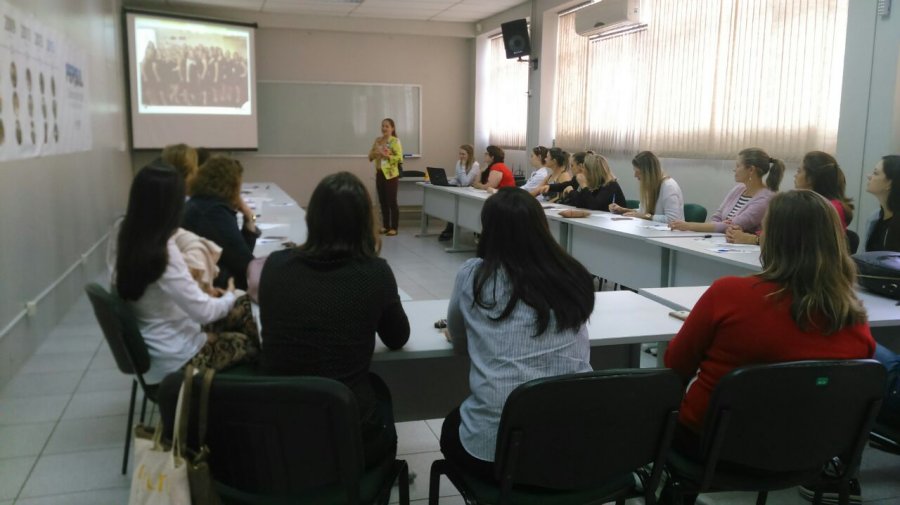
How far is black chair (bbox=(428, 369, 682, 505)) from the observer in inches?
59.1

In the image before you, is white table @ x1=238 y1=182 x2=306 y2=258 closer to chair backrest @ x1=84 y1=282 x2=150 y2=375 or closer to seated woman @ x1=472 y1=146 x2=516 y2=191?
chair backrest @ x1=84 y1=282 x2=150 y2=375

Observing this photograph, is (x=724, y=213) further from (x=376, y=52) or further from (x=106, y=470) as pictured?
(x=376, y=52)

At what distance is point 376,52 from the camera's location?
10.5 meters

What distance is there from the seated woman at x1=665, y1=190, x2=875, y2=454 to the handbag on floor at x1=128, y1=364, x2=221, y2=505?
4.09 ft

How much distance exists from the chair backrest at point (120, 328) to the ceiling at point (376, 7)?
750 centimetres

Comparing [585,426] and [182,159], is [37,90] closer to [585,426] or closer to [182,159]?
[182,159]

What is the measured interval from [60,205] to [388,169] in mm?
4728

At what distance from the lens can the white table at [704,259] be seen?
11.3ft

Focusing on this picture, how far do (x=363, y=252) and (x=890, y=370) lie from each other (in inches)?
67.2

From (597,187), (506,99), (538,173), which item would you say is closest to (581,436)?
(597,187)

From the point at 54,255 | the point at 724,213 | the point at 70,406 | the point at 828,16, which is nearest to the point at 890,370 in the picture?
the point at 724,213

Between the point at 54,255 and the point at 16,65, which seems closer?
the point at 16,65

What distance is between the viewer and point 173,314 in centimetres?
236

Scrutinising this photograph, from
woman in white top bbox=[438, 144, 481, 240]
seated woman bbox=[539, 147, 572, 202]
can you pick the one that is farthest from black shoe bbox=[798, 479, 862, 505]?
woman in white top bbox=[438, 144, 481, 240]
